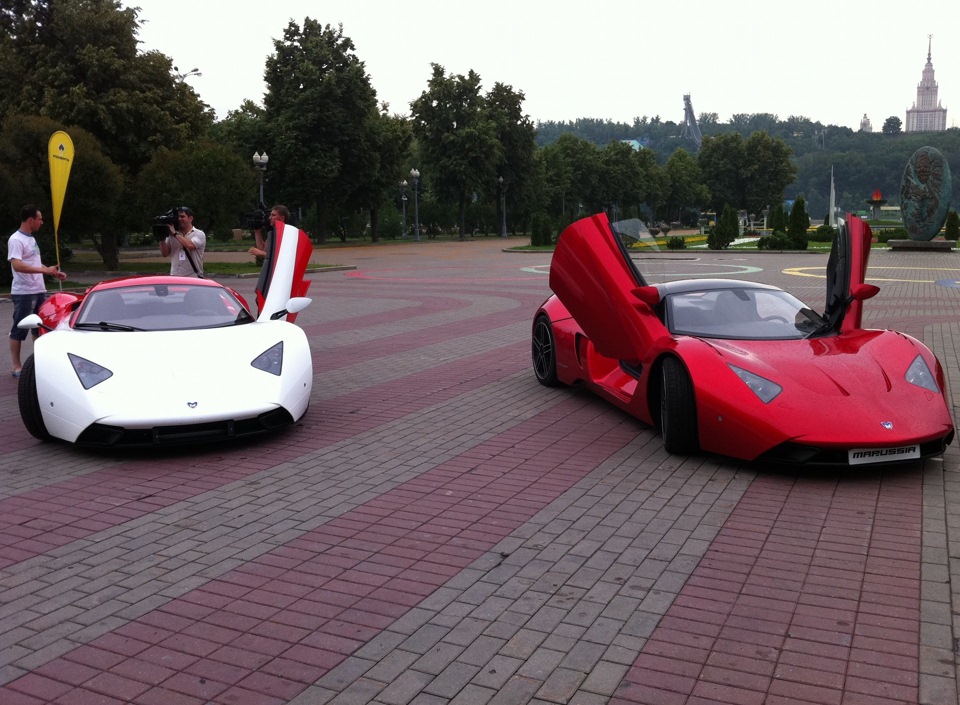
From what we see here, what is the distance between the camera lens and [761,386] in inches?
239

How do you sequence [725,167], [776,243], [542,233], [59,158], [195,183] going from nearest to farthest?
[59,158] → [195,183] → [776,243] → [542,233] → [725,167]

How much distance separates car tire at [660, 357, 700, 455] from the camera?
6.44m

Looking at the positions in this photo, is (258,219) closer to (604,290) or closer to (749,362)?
(604,290)

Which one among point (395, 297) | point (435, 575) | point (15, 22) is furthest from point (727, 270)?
point (15, 22)

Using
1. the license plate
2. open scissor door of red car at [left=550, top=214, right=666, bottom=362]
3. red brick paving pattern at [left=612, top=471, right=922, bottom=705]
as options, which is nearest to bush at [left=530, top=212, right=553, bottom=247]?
open scissor door of red car at [left=550, top=214, right=666, bottom=362]

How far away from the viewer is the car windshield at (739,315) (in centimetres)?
707

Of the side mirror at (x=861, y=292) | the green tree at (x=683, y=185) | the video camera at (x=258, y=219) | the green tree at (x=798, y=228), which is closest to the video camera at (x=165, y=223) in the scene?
the video camera at (x=258, y=219)

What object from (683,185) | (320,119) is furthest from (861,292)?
(683,185)

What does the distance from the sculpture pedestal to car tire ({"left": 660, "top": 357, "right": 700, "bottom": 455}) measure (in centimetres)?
3382

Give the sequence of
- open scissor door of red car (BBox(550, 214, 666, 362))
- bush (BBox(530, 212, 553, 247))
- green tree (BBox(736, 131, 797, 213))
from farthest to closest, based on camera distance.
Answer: green tree (BBox(736, 131, 797, 213)) → bush (BBox(530, 212, 553, 247)) → open scissor door of red car (BBox(550, 214, 666, 362))

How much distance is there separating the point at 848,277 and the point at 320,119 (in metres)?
48.1

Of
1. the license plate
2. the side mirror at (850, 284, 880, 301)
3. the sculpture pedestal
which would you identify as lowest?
the license plate

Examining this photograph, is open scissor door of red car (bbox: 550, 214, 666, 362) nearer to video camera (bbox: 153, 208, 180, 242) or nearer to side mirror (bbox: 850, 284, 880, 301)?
side mirror (bbox: 850, 284, 880, 301)

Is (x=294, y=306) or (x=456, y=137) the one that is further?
(x=456, y=137)
